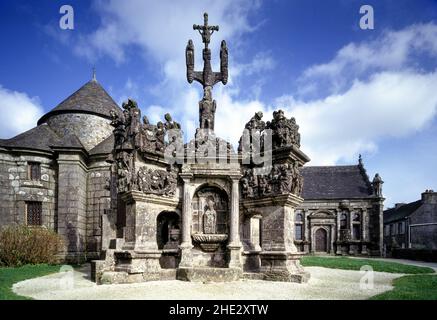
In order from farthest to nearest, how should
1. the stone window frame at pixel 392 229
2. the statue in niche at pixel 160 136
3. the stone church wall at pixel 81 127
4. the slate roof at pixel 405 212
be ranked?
the stone window frame at pixel 392 229
the slate roof at pixel 405 212
the stone church wall at pixel 81 127
the statue in niche at pixel 160 136

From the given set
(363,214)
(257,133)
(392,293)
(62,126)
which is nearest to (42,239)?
(62,126)

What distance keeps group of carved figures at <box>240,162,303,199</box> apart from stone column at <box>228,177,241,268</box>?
40 centimetres

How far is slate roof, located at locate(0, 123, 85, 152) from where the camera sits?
22.2 meters

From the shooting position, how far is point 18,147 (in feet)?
71.6

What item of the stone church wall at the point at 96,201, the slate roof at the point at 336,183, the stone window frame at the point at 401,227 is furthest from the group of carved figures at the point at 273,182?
the stone window frame at the point at 401,227

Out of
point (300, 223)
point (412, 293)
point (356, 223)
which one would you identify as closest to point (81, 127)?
point (412, 293)

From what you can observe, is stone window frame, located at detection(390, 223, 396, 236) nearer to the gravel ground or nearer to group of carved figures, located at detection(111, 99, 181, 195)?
the gravel ground

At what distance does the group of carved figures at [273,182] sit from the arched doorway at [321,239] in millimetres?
31488

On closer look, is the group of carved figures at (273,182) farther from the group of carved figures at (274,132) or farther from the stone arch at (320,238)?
the stone arch at (320,238)

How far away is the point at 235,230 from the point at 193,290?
Result: 310 cm

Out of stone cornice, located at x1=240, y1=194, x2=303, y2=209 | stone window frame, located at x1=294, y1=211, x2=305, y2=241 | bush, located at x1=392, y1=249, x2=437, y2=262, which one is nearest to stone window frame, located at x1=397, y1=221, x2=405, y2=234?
bush, located at x1=392, y1=249, x2=437, y2=262

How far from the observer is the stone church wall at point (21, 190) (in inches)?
845
